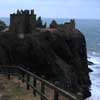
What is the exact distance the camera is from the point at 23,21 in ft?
162

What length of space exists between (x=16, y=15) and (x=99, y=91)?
75.3ft

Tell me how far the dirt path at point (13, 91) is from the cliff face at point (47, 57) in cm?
2252

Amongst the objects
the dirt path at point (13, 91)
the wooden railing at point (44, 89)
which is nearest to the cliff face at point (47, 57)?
the dirt path at point (13, 91)

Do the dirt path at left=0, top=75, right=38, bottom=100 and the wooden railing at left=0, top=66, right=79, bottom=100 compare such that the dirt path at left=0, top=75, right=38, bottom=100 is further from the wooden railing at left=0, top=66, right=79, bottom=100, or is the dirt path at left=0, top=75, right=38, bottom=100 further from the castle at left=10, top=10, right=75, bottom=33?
the castle at left=10, top=10, right=75, bottom=33

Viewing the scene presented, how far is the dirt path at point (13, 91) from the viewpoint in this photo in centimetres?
1014

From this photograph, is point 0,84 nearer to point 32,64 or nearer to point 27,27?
point 32,64

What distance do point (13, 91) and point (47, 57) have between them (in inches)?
1164

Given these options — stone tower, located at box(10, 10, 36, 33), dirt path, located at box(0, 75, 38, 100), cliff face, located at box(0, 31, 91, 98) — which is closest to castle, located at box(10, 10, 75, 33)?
stone tower, located at box(10, 10, 36, 33)

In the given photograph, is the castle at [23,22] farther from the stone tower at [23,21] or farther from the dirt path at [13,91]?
the dirt path at [13,91]

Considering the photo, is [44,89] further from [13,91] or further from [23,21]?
[23,21]

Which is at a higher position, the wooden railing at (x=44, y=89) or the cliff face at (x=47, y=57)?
the wooden railing at (x=44, y=89)

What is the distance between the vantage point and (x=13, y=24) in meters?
49.7

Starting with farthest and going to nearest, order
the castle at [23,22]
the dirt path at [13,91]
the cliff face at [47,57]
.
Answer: the castle at [23,22] → the cliff face at [47,57] → the dirt path at [13,91]

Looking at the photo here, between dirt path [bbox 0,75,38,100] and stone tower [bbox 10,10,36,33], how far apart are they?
1438 inches
